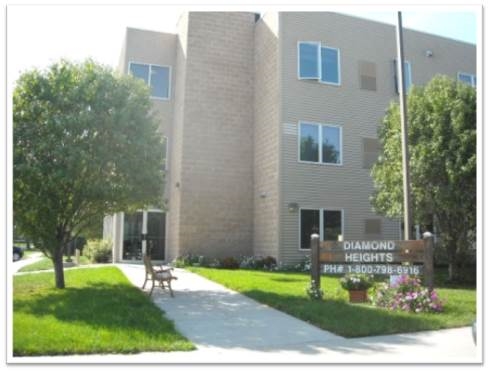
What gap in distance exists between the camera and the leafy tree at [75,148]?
11.1 m

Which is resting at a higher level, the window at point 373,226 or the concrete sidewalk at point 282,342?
the window at point 373,226

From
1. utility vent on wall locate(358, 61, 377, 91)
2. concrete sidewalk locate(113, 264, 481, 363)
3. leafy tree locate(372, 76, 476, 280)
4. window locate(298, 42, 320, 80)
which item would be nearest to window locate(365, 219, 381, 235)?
leafy tree locate(372, 76, 476, 280)

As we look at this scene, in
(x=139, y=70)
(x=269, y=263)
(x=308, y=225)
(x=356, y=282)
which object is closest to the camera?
(x=356, y=282)

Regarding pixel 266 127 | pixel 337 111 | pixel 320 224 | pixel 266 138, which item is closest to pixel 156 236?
pixel 266 138

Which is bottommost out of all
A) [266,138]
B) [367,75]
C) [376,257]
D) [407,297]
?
[407,297]

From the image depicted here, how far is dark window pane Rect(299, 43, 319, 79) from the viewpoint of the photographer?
63.8 ft

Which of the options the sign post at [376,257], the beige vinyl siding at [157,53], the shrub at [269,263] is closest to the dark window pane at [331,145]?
the shrub at [269,263]

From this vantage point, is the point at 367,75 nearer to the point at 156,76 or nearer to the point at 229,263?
the point at 156,76

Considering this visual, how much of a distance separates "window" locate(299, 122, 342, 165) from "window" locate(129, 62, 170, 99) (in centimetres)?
644

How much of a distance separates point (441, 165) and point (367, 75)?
27.5 feet

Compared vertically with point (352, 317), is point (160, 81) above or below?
above

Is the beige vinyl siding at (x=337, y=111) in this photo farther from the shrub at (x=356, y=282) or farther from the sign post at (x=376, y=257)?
the shrub at (x=356, y=282)

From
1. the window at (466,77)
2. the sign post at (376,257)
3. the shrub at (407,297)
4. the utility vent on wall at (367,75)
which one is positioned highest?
the window at (466,77)

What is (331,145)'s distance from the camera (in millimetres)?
19641
